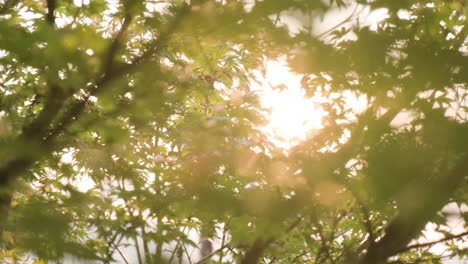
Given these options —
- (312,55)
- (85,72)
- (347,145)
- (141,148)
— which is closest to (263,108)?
(141,148)

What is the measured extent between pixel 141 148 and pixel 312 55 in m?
2.82

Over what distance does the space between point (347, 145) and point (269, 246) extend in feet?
2.24

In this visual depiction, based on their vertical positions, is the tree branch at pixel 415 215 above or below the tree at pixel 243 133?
below

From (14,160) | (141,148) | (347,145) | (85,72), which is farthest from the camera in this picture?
(141,148)

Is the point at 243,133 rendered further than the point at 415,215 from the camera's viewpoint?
Yes

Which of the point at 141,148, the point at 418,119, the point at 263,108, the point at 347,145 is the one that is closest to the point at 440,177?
the point at 418,119

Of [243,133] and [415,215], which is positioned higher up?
[243,133]

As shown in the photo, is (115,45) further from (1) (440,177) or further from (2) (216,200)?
(1) (440,177)

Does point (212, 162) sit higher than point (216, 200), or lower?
higher

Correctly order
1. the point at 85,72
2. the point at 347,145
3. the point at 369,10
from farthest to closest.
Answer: the point at 347,145 → the point at 369,10 → the point at 85,72

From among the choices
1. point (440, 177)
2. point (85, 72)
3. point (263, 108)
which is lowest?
point (440, 177)

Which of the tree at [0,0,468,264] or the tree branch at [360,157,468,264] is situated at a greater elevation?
the tree at [0,0,468,264]

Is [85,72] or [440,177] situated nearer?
[85,72]

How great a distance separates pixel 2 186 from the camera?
1.70 metres
